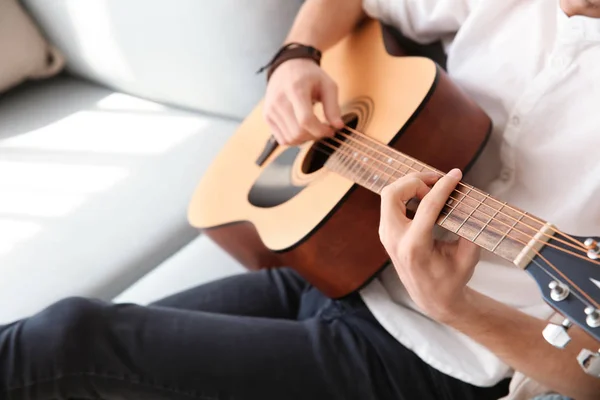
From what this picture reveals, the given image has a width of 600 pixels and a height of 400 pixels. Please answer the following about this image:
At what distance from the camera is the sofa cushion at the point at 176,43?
1.23 metres

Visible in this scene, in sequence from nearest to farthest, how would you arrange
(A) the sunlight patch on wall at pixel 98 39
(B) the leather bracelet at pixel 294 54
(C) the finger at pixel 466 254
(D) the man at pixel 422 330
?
1. (C) the finger at pixel 466 254
2. (D) the man at pixel 422 330
3. (B) the leather bracelet at pixel 294 54
4. (A) the sunlight patch on wall at pixel 98 39

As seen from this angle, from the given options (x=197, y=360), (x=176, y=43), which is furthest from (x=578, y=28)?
(x=176, y=43)

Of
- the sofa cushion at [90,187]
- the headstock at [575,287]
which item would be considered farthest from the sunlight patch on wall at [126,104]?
the headstock at [575,287]

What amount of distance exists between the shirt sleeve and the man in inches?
1.9

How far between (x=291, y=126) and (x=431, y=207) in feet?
1.19

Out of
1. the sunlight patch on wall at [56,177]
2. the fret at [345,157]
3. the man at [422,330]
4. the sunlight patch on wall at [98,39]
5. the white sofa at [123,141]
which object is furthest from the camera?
the sunlight patch on wall at [98,39]

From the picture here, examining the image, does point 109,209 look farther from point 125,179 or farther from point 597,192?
point 597,192

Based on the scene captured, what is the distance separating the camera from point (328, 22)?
105 cm

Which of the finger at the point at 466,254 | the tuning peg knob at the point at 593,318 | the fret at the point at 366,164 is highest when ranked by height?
the fret at the point at 366,164

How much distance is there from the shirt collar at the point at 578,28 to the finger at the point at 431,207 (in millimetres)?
277

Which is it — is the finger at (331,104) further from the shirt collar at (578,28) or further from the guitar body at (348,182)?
the shirt collar at (578,28)

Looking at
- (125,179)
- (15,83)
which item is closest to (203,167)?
(125,179)

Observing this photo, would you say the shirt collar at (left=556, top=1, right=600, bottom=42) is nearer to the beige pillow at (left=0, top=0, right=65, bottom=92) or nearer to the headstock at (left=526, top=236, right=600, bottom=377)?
the headstock at (left=526, top=236, right=600, bottom=377)

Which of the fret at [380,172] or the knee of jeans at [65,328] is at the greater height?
the fret at [380,172]
